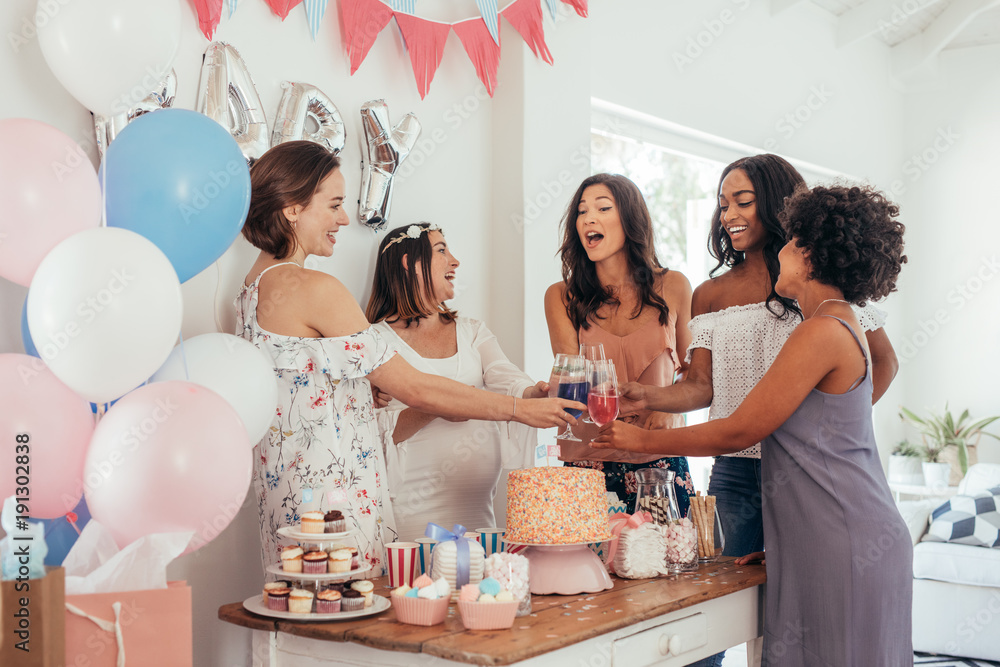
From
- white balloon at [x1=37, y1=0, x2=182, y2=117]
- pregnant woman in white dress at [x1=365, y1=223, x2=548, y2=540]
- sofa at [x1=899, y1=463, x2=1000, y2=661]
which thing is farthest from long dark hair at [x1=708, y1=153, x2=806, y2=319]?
sofa at [x1=899, y1=463, x2=1000, y2=661]

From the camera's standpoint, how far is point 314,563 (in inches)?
60.6

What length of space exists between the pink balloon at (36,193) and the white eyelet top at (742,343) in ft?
4.93

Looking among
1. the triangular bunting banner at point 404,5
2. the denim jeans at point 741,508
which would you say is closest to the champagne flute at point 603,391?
the denim jeans at point 741,508

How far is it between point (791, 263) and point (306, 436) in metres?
1.10

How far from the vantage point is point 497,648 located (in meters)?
1.34

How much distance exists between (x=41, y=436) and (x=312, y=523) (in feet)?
1.53

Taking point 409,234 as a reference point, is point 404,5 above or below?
above

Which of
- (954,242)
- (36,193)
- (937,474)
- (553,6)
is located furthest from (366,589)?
(954,242)

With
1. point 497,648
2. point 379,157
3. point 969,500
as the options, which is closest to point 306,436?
point 497,648

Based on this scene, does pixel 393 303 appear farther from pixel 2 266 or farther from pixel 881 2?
pixel 881 2

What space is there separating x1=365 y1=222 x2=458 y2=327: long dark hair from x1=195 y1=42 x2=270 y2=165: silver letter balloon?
0.48 metres

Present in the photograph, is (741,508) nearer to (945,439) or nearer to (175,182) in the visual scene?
(175,182)

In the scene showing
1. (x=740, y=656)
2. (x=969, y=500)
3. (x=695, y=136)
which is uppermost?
(x=695, y=136)

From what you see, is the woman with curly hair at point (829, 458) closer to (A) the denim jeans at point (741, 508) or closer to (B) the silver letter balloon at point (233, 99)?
(A) the denim jeans at point (741, 508)
